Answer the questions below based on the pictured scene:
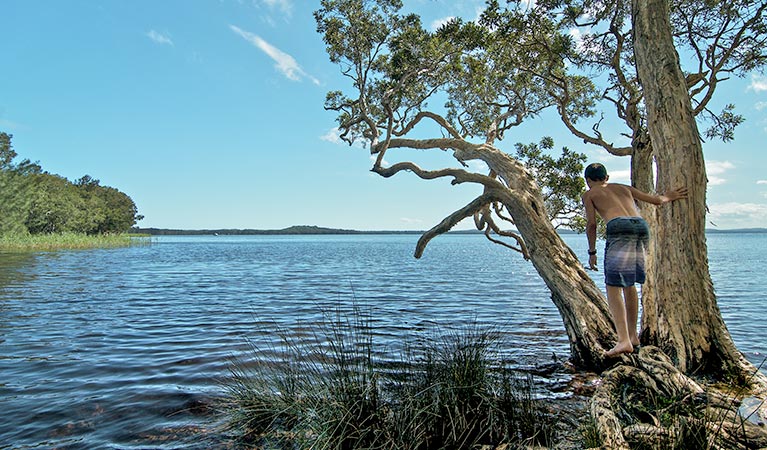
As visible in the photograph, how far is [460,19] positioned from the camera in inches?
400

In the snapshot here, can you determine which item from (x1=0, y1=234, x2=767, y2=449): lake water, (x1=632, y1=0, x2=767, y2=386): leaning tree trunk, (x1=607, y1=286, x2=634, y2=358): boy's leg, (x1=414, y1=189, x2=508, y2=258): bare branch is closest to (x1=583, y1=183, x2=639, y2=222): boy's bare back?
(x1=632, y1=0, x2=767, y2=386): leaning tree trunk

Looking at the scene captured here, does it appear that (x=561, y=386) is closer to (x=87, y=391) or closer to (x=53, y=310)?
(x=87, y=391)

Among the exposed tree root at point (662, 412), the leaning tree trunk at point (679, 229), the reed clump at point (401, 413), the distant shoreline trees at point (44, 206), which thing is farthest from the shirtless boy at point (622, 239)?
the distant shoreline trees at point (44, 206)

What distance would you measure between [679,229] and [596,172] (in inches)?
46.1

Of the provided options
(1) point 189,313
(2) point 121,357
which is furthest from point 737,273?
(2) point 121,357

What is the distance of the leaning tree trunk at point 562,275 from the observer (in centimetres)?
690

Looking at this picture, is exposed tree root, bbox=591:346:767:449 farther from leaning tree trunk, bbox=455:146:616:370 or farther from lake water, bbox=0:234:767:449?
lake water, bbox=0:234:767:449

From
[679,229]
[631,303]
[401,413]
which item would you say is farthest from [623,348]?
[401,413]

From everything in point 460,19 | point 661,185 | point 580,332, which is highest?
point 460,19

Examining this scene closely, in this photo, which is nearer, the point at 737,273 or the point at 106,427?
the point at 106,427

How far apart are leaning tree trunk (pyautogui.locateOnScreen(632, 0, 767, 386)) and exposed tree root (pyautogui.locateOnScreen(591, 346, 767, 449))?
64 cm

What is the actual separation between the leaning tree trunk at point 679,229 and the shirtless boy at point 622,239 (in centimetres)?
27

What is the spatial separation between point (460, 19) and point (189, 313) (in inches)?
443

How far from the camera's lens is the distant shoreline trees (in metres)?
47.1
